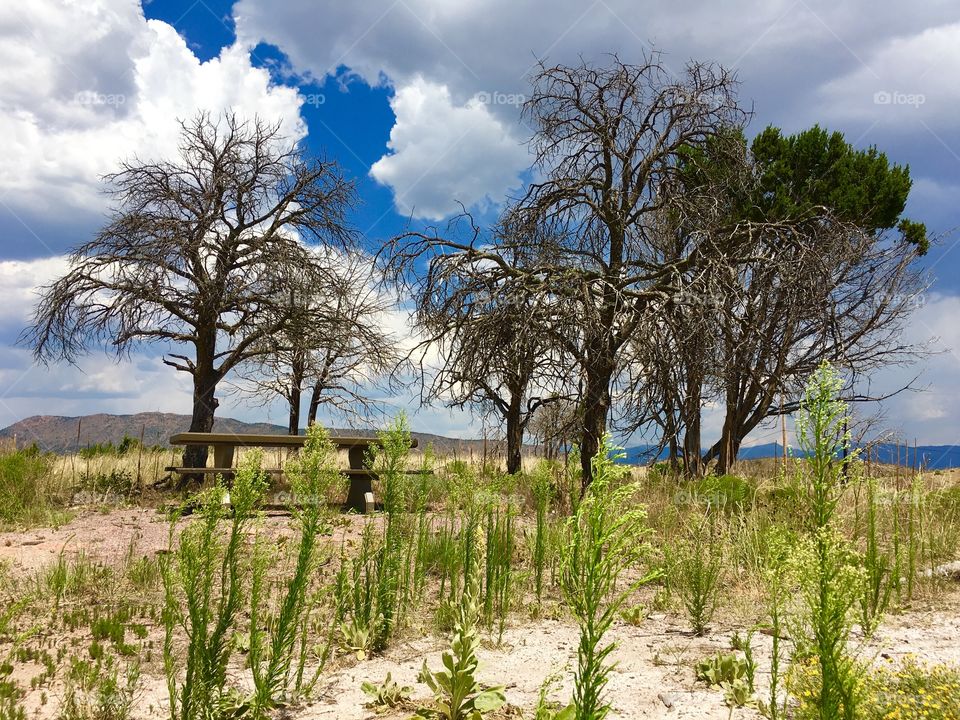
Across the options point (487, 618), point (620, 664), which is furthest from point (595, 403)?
point (620, 664)

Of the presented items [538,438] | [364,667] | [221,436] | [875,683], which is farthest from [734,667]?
[221,436]

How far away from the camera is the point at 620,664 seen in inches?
146

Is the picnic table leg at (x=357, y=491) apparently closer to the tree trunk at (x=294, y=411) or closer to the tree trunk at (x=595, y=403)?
the tree trunk at (x=595, y=403)

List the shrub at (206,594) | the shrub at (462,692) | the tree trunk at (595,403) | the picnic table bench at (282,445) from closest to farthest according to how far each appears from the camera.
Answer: the shrub at (206,594) → the shrub at (462,692) → the tree trunk at (595,403) → the picnic table bench at (282,445)

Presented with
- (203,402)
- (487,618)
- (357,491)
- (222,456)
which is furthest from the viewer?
(203,402)

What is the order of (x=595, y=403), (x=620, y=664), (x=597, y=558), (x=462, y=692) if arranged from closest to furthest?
(x=597, y=558), (x=462, y=692), (x=620, y=664), (x=595, y=403)

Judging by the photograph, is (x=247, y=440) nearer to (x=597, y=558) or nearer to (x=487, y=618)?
(x=487, y=618)

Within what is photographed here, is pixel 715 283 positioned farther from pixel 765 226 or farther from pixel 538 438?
pixel 538 438

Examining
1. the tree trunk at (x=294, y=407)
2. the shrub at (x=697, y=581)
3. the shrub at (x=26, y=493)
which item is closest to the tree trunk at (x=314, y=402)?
the tree trunk at (x=294, y=407)

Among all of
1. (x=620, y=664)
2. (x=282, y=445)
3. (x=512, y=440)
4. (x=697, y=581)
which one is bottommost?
(x=620, y=664)

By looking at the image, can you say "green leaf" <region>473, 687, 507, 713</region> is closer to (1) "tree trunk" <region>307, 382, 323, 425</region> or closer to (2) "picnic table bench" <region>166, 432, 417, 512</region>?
(2) "picnic table bench" <region>166, 432, 417, 512</region>

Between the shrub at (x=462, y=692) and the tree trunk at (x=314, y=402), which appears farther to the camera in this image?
the tree trunk at (x=314, y=402)

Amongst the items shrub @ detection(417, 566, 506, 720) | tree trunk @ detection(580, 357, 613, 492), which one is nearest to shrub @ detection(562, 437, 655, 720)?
shrub @ detection(417, 566, 506, 720)

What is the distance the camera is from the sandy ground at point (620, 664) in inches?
123
